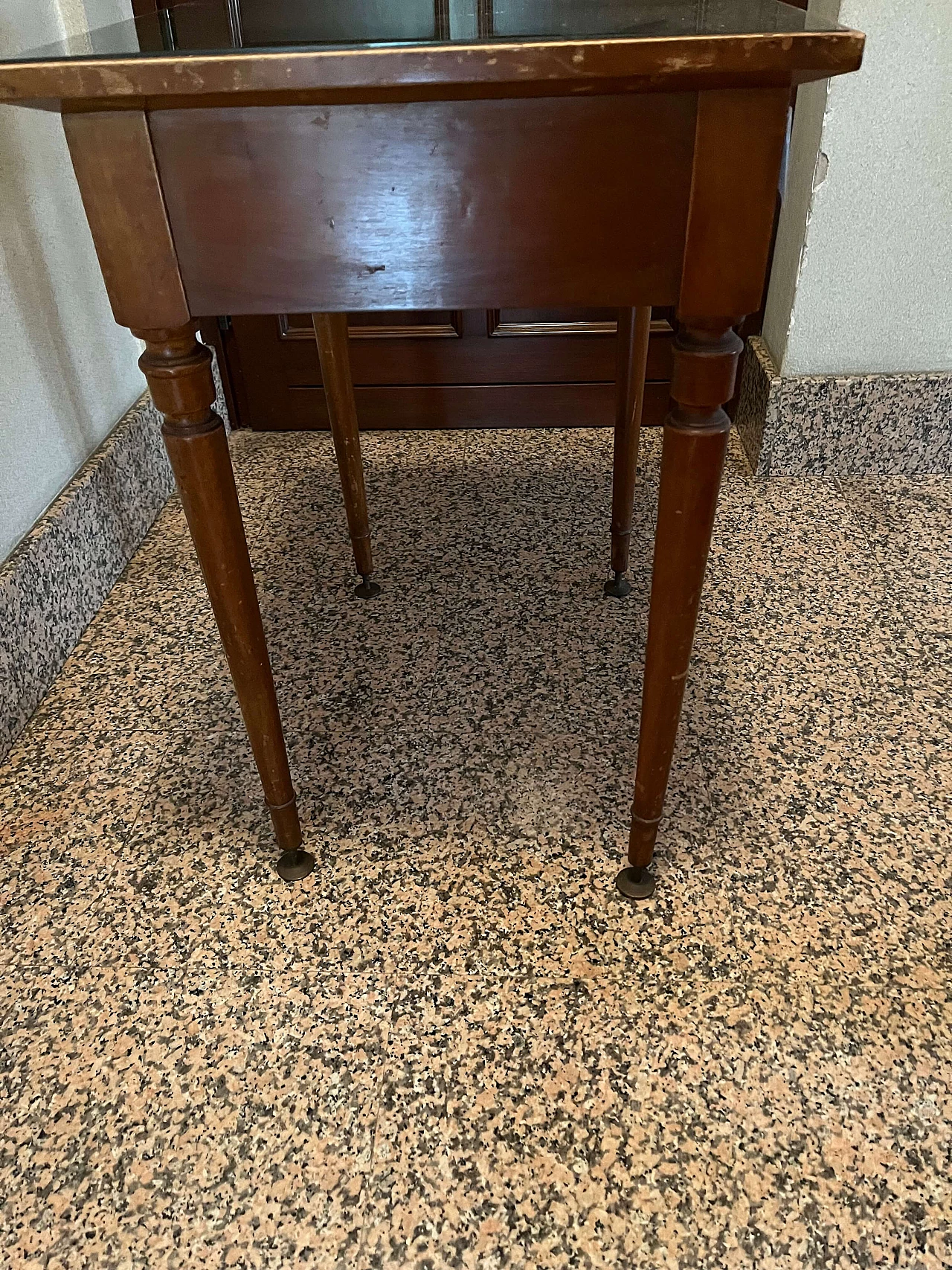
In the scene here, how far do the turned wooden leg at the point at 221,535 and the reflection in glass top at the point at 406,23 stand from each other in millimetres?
198

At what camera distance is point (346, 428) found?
3.99 ft

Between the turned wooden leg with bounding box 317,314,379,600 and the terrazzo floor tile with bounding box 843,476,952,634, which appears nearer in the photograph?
the turned wooden leg with bounding box 317,314,379,600

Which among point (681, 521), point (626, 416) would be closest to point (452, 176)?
point (681, 521)

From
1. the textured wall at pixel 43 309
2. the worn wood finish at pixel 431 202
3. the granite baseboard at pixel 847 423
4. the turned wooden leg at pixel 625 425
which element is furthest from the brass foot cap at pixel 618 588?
the textured wall at pixel 43 309

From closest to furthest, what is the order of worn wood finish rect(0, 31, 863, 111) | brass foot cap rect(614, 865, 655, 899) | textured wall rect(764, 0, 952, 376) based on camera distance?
1. worn wood finish rect(0, 31, 863, 111)
2. brass foot cap rect(614, 865, 655, 899)
3. textured wall rect(764, 0, 952, 376)

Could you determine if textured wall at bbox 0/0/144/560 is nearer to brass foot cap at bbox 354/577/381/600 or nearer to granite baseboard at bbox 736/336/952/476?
brass foot cap at bbox 354/577/381/600

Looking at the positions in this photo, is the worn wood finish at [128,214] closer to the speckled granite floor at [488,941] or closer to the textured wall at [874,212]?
the speckled granite floor at [488,941]

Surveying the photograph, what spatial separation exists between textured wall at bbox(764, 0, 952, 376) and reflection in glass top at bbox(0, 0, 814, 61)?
2.17ft

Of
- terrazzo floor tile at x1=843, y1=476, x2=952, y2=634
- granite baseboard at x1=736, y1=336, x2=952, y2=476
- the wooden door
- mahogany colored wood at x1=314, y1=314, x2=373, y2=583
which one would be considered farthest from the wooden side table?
the wooden door

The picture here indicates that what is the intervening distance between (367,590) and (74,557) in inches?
16.2

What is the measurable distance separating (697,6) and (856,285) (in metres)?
0.86

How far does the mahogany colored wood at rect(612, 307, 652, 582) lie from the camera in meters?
1.10

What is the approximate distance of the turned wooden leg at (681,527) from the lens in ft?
2.09

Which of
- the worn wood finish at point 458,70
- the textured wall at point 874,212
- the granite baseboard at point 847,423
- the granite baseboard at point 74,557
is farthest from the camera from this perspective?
the granite baseboard at point 847,423
